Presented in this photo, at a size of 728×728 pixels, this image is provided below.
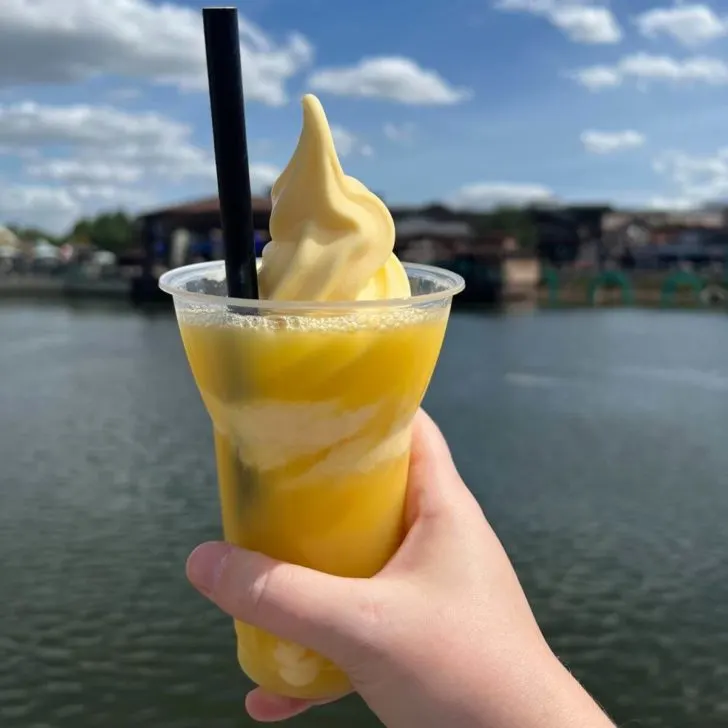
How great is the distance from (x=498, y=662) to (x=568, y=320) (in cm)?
3290

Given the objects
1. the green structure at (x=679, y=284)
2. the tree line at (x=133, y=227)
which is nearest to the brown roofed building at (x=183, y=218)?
the tree line at (x=133, y=227)

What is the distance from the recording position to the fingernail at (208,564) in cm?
158

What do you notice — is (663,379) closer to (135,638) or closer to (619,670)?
(619,670)

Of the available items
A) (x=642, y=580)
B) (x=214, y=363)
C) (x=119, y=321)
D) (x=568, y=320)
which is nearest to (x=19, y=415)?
(x=642, y=580)

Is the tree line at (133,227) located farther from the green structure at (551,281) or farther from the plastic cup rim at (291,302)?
the plastic cup rim at (291,302)

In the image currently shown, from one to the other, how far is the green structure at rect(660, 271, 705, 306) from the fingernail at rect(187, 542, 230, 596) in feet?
141

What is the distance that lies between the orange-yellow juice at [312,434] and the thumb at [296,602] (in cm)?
9

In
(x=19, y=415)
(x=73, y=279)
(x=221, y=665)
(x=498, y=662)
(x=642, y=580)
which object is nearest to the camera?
(x=498, y=662)

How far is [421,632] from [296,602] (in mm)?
244

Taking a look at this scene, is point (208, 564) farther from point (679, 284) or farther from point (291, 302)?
point (679, 284)

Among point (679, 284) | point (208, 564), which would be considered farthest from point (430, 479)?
point (679, 284)

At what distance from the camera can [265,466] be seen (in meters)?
1.57

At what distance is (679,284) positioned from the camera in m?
42.4

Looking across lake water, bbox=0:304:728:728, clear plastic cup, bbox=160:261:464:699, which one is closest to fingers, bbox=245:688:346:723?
clear plastic cup, bbox=160:261:464:699
